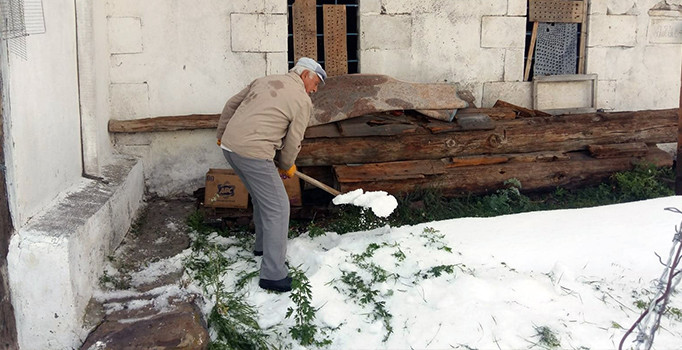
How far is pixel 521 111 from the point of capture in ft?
24.7

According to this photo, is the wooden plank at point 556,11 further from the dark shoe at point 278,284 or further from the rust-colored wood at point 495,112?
the dark shoe at point 278,284

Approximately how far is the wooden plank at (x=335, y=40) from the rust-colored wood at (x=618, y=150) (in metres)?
3.10

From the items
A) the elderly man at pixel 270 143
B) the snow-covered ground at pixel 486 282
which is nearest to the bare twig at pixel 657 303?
the snow-covered ground at pixel 486 282

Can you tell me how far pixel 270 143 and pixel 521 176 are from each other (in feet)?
11.4

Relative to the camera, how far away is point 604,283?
4.59 metres

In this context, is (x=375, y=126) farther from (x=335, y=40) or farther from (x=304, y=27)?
(x=304, y=27)

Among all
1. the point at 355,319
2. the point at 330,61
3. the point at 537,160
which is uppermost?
the point at 330,61

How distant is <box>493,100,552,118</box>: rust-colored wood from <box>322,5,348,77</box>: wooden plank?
76.3 inches

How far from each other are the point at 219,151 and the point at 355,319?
3503 millimetres

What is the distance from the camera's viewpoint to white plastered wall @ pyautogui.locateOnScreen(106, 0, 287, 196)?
6879 millimetres

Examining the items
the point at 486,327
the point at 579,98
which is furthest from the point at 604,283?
the point at 579,98

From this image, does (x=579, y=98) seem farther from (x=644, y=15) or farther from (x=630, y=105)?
(x=644, y=15)

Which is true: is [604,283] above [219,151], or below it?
below

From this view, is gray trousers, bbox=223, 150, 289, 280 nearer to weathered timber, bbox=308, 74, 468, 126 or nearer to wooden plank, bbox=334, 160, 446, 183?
wooden plank, bbox=334, 160, 446, 183
